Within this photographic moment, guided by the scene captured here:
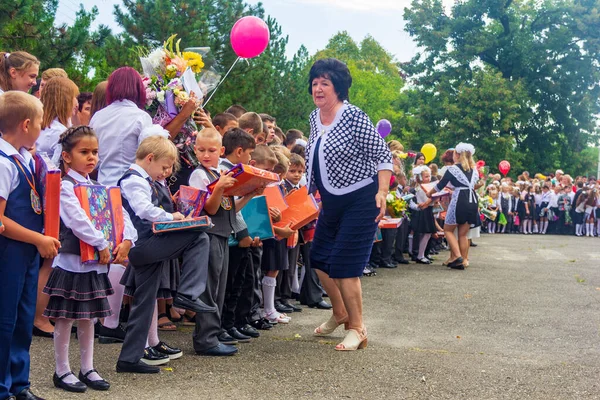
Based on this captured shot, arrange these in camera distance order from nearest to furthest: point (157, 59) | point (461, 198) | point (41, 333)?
point (41, 333), point (157, 59), point (461, 198)

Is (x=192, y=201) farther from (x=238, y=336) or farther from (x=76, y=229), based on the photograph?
(x=238, y=336)

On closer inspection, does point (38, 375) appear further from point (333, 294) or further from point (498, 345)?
point (498, 345)

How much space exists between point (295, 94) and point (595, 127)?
23.8 m

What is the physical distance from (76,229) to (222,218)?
1.43 meters

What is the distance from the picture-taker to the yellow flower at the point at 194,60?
720cm

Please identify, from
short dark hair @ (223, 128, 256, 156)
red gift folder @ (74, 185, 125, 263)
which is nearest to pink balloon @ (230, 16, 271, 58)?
short dark hair @ (223, 128, 256, 156)

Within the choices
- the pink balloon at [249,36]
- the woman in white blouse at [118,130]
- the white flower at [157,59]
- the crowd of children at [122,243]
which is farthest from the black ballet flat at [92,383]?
the pink balloon at [249,36]

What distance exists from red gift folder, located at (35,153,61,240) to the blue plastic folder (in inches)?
95.2

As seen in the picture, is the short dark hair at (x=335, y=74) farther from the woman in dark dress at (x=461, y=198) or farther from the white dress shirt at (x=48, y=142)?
the woman in dark dress at (x=461, y=198)

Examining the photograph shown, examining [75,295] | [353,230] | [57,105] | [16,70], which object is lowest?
[75,295]

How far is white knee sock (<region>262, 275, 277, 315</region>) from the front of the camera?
7426mm

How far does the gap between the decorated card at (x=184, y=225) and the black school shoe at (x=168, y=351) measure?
917mm

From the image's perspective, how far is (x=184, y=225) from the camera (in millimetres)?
5160

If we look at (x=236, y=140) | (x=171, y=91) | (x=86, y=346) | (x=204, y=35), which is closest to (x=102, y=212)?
(x=86, y=346)
